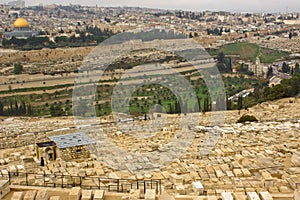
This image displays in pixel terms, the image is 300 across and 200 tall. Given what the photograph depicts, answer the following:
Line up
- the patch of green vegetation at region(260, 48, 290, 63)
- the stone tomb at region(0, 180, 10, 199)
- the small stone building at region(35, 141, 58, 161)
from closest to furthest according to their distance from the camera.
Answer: the stone tomb at region(0, 180, 10, 199) → the small stone building at region(35, 141, 58, 161) → the patch of green vegetation at region(260, 48, 290, 63)

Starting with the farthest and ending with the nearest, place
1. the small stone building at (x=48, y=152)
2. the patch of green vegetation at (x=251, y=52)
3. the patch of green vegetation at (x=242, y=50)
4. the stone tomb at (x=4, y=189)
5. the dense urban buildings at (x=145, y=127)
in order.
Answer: the patch of green vegetation at (x=242, y=50), the patch of green vegetation at (x=251, y=52), the small stone building at (x=48, y=152), the dense urban buildings at (x=145, y=127), the stone tomb at (x=4, y=189)

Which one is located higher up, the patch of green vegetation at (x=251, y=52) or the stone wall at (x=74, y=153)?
the stone wall at (x=74, y=153)

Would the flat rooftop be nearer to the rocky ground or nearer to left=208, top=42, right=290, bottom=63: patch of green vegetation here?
the rocky ground

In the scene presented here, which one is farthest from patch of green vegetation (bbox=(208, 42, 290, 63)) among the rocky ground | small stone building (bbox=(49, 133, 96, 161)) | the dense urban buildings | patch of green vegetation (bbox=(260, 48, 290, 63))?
small stone building (bbox=(49, 133, 96, 161))

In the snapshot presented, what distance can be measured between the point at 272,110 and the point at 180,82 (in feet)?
33.5

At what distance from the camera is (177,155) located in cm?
895

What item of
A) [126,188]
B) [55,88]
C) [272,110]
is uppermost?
[126,188]

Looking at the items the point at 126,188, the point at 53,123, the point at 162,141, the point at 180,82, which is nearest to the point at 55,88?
the point at 180,82

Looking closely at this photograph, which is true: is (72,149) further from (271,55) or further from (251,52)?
(251,52)

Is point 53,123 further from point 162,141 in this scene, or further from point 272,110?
point 272,110

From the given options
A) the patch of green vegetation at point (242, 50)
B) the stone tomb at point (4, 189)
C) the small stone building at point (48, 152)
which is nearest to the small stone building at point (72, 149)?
the small stone building at point (48, 152)

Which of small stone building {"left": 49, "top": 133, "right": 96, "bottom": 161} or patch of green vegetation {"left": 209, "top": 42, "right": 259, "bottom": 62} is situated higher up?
small stone building {"left": 49, "top": 133, "right": 96, "bottom": 161}

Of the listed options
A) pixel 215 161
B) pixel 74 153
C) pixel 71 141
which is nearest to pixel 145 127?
pixel 71 141

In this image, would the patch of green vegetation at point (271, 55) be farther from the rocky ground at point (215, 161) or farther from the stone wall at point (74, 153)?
the stone wall at point (74, 153)
